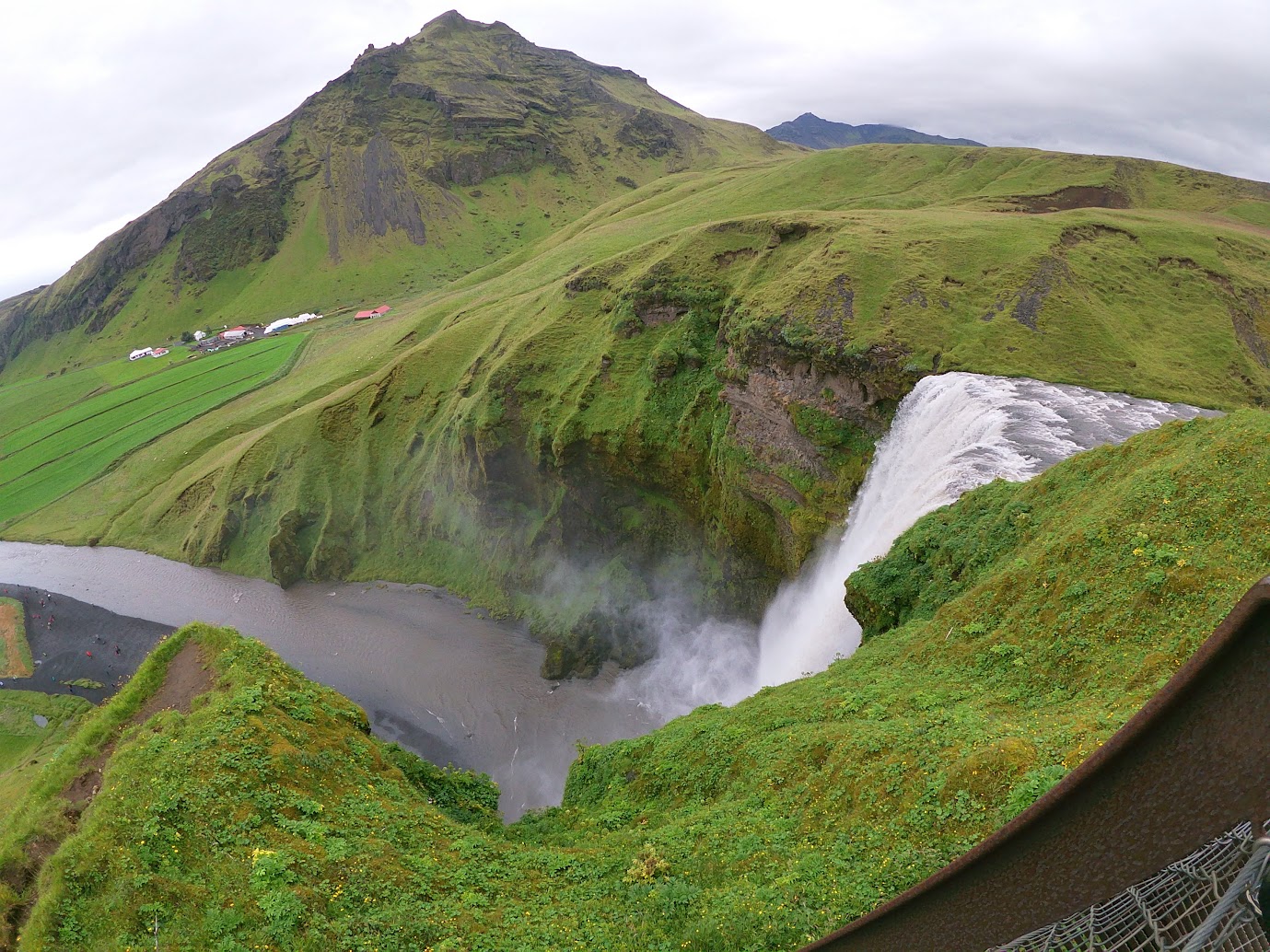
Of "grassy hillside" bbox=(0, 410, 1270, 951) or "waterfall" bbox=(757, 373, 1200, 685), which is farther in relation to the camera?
"waterfall" bbox=(757, 373, 1200, 685)

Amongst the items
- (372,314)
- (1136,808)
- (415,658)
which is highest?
(372,314)

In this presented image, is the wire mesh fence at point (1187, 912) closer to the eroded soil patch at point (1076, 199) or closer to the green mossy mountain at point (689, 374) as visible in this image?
the green mossy mountain at point (689, 374)

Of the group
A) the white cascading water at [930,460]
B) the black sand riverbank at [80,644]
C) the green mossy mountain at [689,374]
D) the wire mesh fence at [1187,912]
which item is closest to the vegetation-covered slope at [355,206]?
the green mossy mountain at [689,374]

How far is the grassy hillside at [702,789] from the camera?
10.8 m

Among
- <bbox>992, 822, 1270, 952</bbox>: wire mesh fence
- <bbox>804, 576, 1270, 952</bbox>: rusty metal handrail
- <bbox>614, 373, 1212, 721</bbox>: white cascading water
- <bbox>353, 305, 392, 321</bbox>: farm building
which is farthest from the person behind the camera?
<bbox>353, 305, 392, 321</bbox>: farm building

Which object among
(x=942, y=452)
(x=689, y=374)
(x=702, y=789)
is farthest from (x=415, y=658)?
(x=942, y=452)

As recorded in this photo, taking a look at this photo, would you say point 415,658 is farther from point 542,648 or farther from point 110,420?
point 110,420

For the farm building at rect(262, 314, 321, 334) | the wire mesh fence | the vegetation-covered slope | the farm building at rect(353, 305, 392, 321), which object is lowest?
the wire mesh fence

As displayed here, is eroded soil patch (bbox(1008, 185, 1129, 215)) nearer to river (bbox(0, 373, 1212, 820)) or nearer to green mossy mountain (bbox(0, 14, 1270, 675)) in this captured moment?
green mossy mountain (bbox(0, 14, 1270, 675))

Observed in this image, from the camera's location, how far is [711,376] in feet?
151

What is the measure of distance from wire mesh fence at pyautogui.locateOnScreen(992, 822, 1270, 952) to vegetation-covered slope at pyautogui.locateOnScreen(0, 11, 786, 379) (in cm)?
16527

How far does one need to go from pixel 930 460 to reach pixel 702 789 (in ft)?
59.9

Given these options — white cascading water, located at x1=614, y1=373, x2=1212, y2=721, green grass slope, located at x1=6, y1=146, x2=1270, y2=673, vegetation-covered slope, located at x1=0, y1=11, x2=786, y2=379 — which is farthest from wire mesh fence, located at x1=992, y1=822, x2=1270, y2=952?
vegetation-covered slope, located at x1=0, y1=11, x2=786, y2=379

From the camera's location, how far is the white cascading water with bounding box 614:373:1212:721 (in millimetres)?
24766
